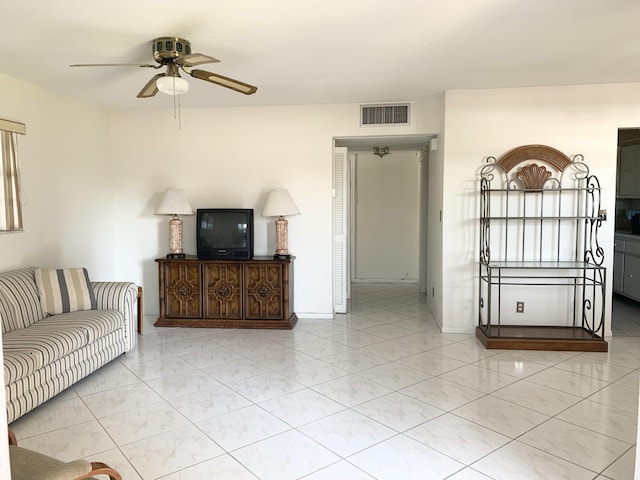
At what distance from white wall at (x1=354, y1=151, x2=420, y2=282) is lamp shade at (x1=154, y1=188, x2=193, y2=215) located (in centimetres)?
341

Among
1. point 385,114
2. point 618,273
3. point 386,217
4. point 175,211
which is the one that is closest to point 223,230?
point 175,211

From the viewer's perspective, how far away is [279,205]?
192 inches

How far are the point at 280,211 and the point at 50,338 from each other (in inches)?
97.1

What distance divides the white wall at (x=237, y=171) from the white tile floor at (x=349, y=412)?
1.21 m

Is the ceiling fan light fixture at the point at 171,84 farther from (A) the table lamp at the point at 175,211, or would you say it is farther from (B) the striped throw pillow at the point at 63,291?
(A) the table lamp at the point at 175,211

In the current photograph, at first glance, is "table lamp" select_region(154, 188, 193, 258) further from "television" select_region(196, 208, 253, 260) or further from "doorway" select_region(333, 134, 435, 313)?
"doorway" select_region(333, 134, 435, 313)

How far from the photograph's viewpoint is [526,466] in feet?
7.52

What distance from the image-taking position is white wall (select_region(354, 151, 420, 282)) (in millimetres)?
7625

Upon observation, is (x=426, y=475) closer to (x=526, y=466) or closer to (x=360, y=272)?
(x=526, y=466)

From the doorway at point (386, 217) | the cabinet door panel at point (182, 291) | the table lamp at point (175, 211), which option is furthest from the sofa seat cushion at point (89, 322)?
the doorway at point (386, 217)

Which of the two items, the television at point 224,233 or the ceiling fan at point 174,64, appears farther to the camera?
the television at point 224,233

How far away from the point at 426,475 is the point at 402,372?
1403mm

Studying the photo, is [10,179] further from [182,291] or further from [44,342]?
[182,291]

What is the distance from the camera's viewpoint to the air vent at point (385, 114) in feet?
16.4
